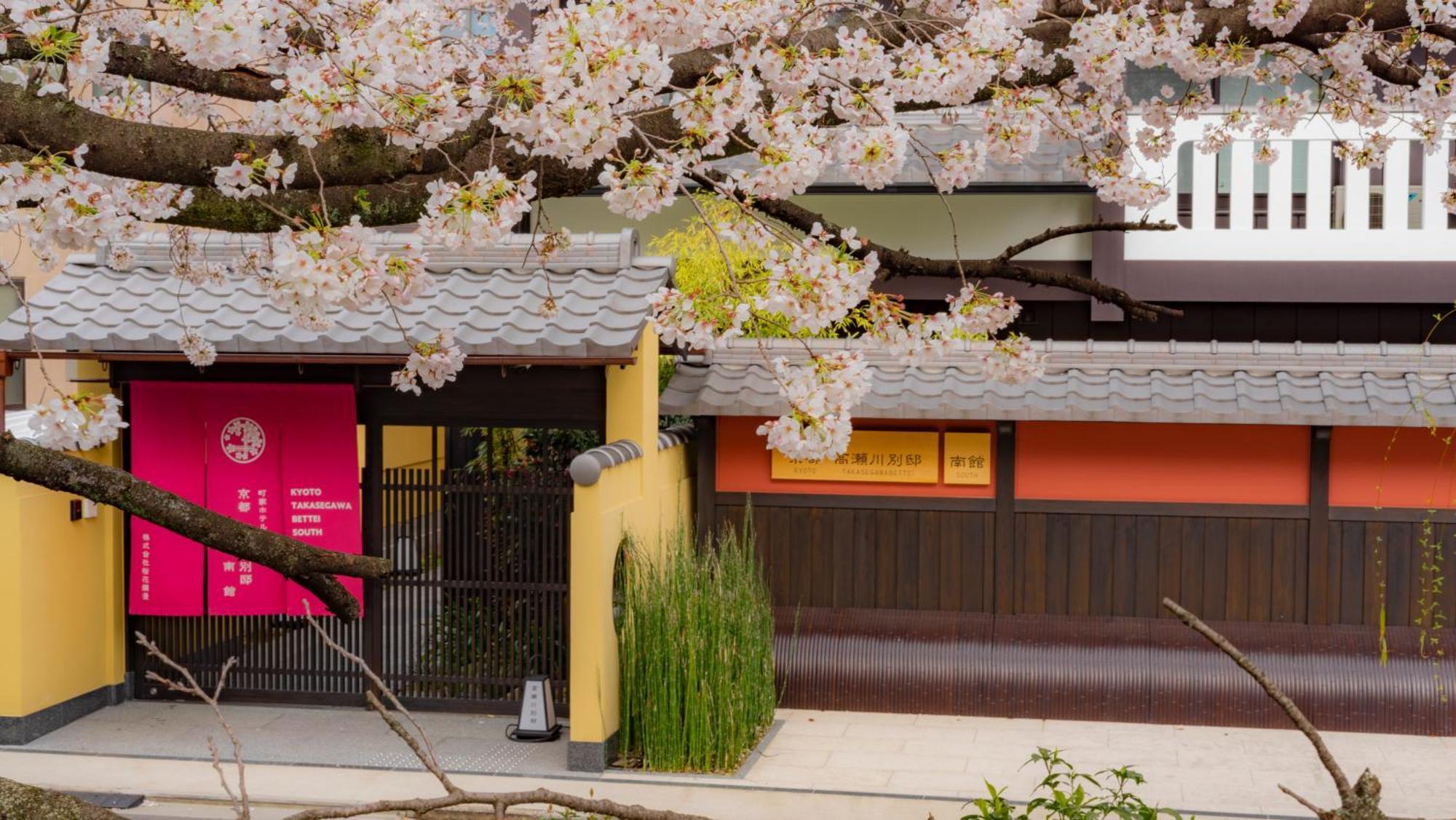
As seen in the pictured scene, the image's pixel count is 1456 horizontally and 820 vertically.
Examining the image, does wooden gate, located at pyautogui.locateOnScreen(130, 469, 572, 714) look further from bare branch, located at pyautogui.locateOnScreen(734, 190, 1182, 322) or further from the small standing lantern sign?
bare branch, located at pyautogui.locateOnScreen(734, 190, 1182, 322)

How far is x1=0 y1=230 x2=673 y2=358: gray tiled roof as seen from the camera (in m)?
8.05

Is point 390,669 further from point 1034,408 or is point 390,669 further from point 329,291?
point 329,291

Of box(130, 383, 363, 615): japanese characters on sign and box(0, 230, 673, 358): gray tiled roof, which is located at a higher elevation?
box(0, 230, 673, 358): gray tiled roof

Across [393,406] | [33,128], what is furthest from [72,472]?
[393,406]

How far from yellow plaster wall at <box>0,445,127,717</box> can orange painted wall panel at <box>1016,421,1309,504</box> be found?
5490 mm

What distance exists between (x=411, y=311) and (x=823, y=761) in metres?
3.41

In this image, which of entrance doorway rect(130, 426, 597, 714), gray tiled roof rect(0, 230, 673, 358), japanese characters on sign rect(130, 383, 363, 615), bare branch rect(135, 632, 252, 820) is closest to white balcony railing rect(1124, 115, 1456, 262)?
gray tiled roof rect(0, 230, 673, 358)

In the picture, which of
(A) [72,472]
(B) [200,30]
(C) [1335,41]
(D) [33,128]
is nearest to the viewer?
(A) [72,472]

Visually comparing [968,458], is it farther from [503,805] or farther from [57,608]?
[503,805]

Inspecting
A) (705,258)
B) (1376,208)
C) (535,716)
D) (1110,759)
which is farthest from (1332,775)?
(1376,208)

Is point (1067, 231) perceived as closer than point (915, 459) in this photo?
Yes

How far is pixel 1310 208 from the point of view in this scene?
1173 centimetres

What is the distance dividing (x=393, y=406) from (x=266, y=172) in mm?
5425

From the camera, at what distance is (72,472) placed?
8.16 ft
